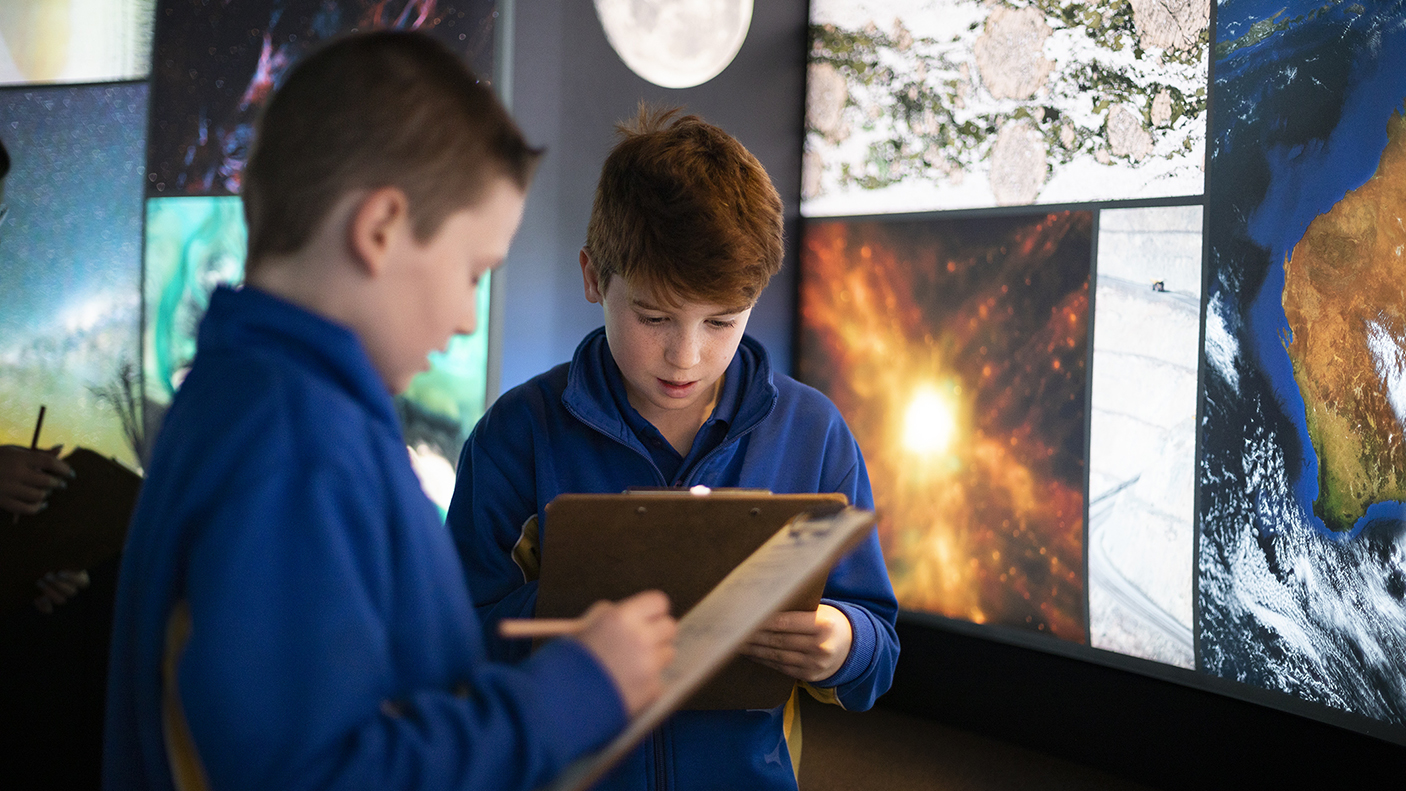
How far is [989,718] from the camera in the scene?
10.8 feet

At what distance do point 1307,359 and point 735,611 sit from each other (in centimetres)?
226

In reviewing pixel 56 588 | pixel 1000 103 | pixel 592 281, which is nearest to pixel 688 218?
pixel 592 281

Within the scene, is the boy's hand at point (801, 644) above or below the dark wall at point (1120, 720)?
above

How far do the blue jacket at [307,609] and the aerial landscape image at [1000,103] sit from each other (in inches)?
105

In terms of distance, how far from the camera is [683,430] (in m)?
1.47

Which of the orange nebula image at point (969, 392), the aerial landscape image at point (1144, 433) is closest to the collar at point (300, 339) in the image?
the aerial landscape image at point (1144, 433)

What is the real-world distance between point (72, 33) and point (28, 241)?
542mm

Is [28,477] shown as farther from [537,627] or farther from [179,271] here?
[537,627]

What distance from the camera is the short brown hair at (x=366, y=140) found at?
2.39 ft

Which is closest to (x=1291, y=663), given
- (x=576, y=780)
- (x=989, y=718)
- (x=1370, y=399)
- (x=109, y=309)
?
(x=1370, y=399)

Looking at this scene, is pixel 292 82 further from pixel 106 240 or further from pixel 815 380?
pixel 815 380

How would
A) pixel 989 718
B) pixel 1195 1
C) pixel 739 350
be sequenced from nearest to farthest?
pixel 739 350, pixel 1195 1, pixel 989 718

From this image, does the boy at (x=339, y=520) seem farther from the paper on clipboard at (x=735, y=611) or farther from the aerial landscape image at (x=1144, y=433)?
the aerial landscape image at (x=1144, y=433)

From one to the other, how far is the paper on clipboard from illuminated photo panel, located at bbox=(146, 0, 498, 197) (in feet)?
7.49
